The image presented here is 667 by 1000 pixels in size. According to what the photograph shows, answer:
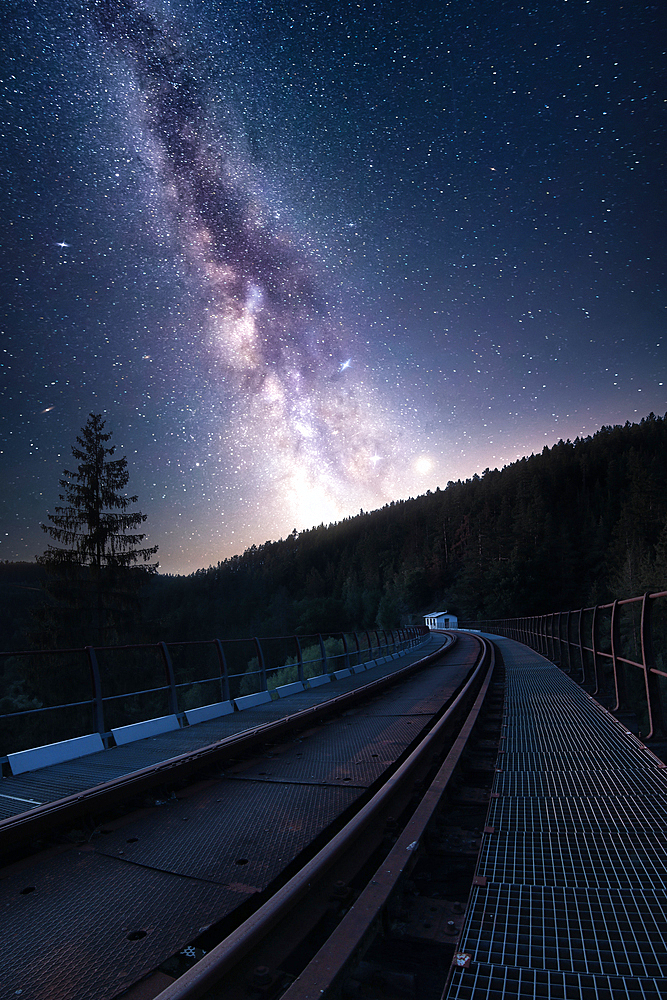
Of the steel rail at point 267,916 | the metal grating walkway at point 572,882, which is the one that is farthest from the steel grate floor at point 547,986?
the steel rail at point 267,916

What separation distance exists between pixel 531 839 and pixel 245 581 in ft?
473

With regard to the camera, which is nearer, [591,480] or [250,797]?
[250,797]

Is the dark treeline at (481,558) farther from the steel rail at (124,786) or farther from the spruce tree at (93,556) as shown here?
the steel rail at (124,786)

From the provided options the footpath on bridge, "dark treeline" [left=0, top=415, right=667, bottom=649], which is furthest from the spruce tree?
the footpath on bridge

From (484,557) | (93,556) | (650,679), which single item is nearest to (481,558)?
(484,557)

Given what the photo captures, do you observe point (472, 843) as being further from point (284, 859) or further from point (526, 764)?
point (526, 764)

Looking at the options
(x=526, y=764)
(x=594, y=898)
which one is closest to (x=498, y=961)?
(x=594, y=898)

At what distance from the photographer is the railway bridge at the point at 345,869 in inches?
81.5

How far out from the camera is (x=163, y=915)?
2.63 metres

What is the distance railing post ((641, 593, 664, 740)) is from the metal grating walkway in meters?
0.31

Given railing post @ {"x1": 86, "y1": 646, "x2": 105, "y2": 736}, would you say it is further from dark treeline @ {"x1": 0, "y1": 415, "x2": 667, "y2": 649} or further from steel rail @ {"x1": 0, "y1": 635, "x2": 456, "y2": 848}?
dark treeline @ {"x1": 0, "y1": 415, "x2": 667, "y2": 649}

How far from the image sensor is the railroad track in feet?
6.82

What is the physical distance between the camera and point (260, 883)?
288 centimetres

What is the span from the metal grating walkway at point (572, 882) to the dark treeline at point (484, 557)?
6521 cm
